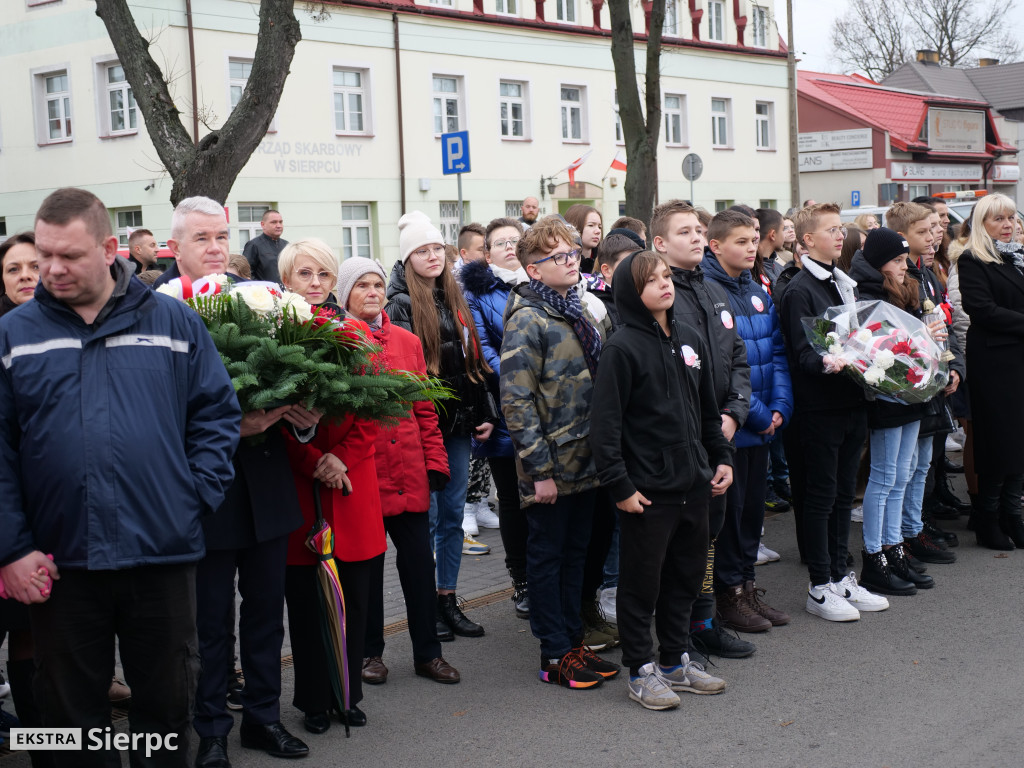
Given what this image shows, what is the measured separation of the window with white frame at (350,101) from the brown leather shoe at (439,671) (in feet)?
70.2

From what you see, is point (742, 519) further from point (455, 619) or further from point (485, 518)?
point (485, 518)

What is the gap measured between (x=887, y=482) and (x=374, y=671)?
3.28m

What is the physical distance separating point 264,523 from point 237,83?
21.2 metres

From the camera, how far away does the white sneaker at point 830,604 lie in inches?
244

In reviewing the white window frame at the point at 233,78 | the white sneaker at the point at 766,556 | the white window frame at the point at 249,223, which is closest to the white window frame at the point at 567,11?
the white window frame at the point at 233,78

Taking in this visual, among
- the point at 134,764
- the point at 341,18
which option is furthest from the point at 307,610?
the point at 341,18

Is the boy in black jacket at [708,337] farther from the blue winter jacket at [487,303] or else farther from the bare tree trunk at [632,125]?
the bare tree trunk at [632,125]

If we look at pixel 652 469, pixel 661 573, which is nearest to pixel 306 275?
pixel 652 469

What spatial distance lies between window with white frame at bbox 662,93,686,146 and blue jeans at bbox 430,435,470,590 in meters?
28.4

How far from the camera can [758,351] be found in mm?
6309

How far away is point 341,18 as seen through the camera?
25.3 m

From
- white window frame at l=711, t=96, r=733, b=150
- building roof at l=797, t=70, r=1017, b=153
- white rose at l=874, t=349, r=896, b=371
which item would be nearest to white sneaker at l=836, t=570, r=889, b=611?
white rose at l=874, t=349, r=896, b=371

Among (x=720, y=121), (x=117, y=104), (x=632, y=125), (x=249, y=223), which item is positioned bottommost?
(x=249, y=223)

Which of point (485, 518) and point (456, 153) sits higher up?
point (456, 153)
